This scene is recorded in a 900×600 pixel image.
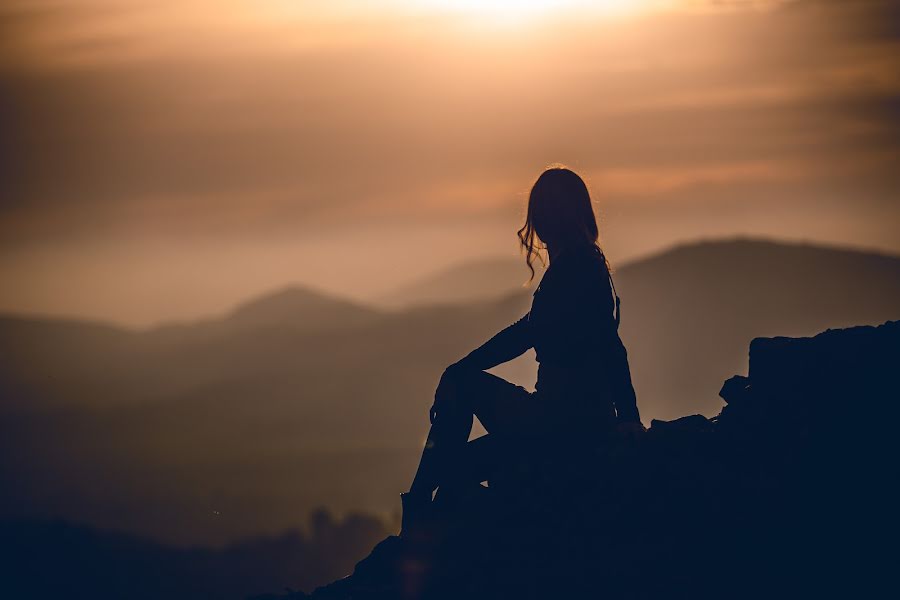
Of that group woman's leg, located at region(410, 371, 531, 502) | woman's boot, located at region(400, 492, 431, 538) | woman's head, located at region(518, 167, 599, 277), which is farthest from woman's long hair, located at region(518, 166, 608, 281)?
woman's boot, located at region(400, 492, 431, 538)

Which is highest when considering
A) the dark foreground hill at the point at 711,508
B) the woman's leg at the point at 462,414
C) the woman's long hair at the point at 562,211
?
the woman's long hair at the point at 562,211

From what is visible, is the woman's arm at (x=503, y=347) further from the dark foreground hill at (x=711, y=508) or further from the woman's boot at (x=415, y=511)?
the woman's boot at (x=415, y=511)

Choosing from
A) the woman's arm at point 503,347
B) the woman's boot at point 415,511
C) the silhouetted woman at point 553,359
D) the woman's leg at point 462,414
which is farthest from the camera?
the woman's boot at point 415,511

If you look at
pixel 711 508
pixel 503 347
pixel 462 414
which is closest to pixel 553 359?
pixel 503 347

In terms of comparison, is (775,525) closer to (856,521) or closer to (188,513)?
(856,521)

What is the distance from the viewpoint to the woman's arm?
9602 mm

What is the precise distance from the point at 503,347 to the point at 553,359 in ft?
1.55

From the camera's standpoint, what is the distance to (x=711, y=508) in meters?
9.97

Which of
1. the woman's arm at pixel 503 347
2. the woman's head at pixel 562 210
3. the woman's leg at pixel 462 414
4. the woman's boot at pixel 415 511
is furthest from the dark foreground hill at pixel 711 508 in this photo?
the woman's head at pixel 562 210

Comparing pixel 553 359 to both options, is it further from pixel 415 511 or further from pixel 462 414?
pixel 415 511

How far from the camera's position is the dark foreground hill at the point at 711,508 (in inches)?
371

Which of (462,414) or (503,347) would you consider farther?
(462,414)

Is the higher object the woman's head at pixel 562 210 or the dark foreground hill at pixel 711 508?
the woman's head at pixel 562 210

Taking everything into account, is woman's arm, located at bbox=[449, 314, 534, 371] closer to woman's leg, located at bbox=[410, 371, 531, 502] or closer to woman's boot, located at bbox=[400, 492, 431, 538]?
woman's leg, located at bbox=[410, 371, 531, 502]
